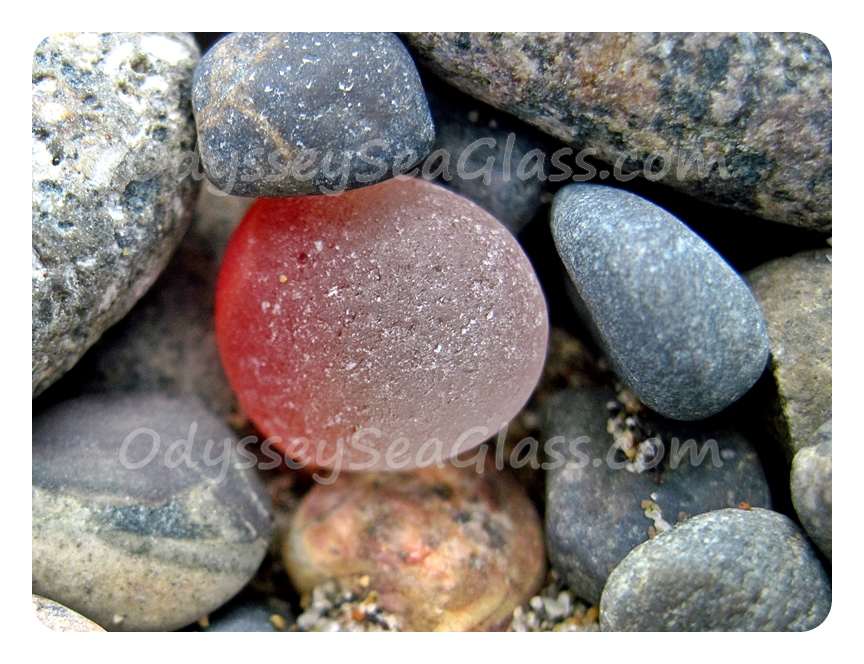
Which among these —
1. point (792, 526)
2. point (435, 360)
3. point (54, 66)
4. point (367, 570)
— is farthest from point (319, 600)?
point (54, 66)

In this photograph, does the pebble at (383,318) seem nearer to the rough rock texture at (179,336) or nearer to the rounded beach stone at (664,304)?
the rounded beach stone at (664,304)

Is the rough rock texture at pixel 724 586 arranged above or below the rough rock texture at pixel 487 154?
below

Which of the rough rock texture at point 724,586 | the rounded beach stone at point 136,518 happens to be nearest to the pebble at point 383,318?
the rounded beach stone at point 136,518

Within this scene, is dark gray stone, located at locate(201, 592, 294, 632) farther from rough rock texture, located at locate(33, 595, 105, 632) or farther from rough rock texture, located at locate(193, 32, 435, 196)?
rough rock texture, located at locate(193, 32, 435, 196)

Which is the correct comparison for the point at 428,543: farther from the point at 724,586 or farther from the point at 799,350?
the point at 799,350

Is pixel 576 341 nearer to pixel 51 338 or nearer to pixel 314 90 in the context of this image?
pixel 314 90

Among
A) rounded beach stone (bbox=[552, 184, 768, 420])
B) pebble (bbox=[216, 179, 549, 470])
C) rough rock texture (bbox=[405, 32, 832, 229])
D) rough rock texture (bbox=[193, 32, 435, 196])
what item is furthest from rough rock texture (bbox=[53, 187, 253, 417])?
rounded beach stone (bbox=[552, 184, 768, 420])
